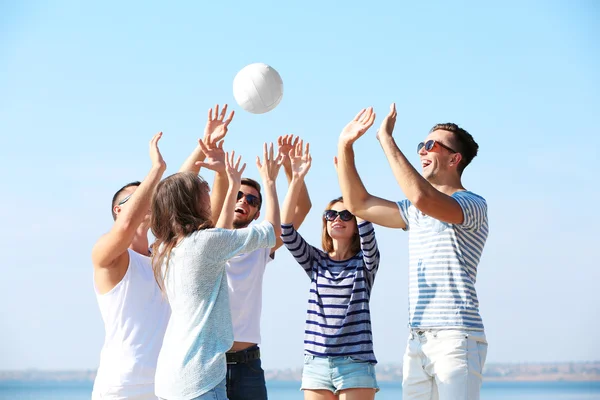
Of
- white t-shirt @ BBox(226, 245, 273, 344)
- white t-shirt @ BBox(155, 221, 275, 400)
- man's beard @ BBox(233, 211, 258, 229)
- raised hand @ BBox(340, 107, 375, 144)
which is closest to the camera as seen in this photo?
white t-shirt @ BBox(155, 221, 275, 400)

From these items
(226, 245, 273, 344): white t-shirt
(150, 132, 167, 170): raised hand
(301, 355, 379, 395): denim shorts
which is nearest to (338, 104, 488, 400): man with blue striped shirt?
(301, 355, 379, 395): denim shorts

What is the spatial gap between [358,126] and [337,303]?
1364 mm

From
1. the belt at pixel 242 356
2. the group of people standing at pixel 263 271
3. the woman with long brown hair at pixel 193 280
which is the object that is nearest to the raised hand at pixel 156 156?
the group of people standing at pixel 263 271

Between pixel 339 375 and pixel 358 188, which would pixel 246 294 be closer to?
pixel 339 375

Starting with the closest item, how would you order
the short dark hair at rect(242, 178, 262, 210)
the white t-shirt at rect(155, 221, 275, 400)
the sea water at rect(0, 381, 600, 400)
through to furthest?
the white t-shirt at rect(155, 221, 275, 400) < the short dark hair at rect(242, 178, 262, 210) < the sea water at rect(0, 381, 600, 400)

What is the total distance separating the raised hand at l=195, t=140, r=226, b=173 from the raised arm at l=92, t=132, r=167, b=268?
82cm

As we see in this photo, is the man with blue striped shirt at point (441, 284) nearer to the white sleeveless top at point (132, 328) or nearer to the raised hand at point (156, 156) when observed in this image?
the raised hand at point (156, 156)

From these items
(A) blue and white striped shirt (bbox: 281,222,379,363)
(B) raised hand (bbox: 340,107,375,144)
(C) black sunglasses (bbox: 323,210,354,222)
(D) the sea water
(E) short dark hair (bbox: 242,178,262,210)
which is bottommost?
(D) the sea water

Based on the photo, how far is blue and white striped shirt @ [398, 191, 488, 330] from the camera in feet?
16.1

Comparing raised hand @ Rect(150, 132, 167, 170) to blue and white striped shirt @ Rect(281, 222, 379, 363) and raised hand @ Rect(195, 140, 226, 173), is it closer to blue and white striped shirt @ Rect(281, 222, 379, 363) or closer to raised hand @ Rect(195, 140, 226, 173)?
raised hand @ Rect(195, 140, 226, 173)

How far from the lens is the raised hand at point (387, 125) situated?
5181mm

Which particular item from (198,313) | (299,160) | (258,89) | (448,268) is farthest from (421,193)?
(258,89)

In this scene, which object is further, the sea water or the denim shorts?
the sea water

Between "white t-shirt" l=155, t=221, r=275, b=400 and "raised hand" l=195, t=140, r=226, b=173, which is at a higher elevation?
"raised hand" l=195, t=140, r=226, b=173
